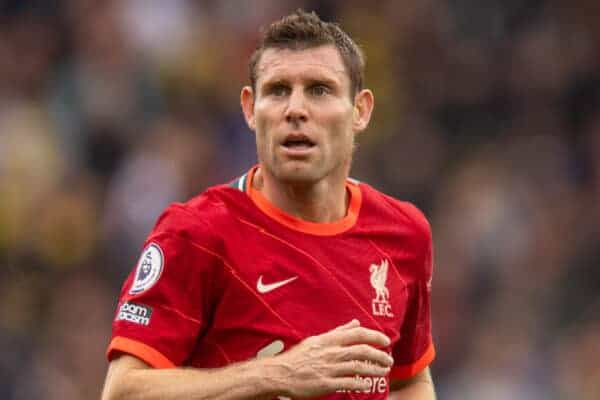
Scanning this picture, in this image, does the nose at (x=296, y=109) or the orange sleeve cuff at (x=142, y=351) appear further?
the nose at (x=296, y=109)

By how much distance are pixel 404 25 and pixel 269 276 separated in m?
8.13

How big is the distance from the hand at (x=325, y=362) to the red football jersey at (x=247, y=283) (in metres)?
0.28

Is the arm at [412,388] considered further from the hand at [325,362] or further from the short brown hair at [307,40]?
the short brown hair at [307,40]

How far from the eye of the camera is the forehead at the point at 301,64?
5039 mm

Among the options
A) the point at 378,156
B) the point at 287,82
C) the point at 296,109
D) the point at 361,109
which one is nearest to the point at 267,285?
the point at 296,109

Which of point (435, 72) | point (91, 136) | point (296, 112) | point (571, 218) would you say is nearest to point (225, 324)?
point (296, 112)

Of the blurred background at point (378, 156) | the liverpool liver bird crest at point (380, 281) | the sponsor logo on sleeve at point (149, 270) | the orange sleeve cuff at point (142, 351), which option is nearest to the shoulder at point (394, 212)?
the liverpool liver bird crest at point (380, 281)

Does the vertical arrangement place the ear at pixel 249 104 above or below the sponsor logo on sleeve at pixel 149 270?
above

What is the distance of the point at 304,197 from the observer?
16.9 ft

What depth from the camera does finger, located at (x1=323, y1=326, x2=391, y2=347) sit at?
15.0ft

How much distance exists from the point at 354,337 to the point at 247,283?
0.47m

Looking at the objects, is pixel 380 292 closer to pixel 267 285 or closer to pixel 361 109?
pixel 267 285

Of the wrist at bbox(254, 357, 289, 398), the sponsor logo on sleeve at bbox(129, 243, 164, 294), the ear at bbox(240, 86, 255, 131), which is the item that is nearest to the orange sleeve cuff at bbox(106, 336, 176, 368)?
the sponsor logo on sleeve at bbox(129, 243, 164, 294)

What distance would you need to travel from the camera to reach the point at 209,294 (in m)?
4.82
